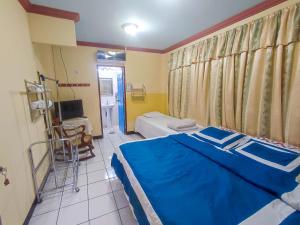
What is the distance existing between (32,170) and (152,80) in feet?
11.6

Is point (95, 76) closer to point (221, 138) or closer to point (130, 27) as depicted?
point (130, 27)

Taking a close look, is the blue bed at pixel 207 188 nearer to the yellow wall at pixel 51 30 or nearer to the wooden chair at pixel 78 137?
the wooden chair at pixel 78 137

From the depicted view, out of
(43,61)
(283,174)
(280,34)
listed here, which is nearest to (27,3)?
(43,61)

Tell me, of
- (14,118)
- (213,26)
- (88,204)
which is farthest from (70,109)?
(213,26)

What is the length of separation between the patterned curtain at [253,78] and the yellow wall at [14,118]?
2.88 meters

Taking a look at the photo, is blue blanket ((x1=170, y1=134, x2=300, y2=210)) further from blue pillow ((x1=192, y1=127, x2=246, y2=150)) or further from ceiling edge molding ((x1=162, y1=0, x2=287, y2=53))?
ceiling edge molding ((x1=162, y1=0, x2=287, y2=53))

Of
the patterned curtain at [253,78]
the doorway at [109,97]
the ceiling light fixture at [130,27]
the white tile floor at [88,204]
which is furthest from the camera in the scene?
the doorway at [109,97]

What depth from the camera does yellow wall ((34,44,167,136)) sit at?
353cm

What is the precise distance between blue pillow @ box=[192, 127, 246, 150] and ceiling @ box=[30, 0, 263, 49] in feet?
6.00

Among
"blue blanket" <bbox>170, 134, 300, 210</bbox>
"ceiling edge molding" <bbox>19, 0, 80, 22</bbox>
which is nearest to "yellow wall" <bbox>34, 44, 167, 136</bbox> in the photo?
"ceiling edge molding" <bbox>19, 0, 80, 22</bbox>

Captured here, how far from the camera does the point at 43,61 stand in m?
3.05

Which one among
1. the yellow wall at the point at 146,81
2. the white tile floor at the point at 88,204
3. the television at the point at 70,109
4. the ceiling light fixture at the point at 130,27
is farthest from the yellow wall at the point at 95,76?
the white tile floor at the point at 88,204

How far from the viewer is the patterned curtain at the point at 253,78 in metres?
1.83

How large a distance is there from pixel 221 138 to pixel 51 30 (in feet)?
9.92
